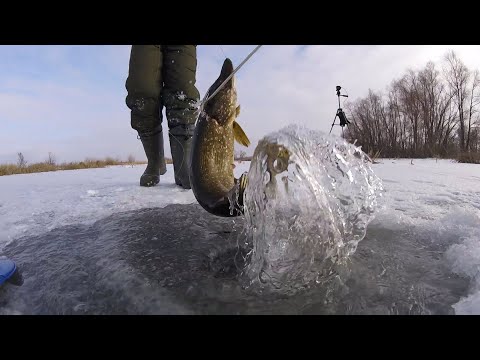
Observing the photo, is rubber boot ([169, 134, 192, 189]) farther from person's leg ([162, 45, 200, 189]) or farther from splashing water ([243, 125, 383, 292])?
splashing water ([243, 125, 383, 292])

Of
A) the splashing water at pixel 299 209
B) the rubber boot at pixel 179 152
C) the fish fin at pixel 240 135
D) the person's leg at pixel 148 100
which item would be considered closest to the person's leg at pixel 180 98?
the rubber boot at pixel 179 152

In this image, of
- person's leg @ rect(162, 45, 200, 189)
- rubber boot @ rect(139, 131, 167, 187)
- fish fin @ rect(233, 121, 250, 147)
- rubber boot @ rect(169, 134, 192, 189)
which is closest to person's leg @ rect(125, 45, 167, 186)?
rubber boot @ rect(139, 131, 167, 187)

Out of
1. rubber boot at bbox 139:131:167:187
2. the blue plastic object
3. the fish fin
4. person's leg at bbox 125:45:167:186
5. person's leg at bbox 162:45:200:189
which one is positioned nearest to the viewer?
the blue plastic object

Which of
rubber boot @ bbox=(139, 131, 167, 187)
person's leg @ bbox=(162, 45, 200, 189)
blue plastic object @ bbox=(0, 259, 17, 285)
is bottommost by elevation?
blue plastic object @ bbox=(0, 259, 17, 285)

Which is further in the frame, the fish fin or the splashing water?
the fish fin

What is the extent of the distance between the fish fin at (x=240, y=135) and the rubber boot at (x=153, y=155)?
2.07 meters

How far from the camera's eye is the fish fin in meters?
1.98

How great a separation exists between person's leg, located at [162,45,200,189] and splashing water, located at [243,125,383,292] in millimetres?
2136

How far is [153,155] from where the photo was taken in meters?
3.94

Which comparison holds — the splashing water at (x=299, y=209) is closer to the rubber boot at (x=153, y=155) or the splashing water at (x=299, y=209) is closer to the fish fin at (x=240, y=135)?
the fish fin at (x=240, y=135)

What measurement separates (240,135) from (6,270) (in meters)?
1.41
